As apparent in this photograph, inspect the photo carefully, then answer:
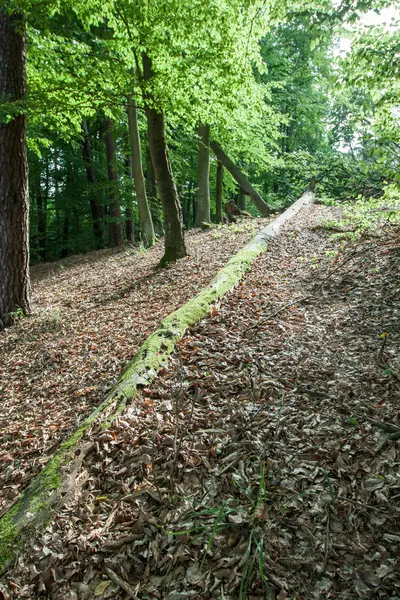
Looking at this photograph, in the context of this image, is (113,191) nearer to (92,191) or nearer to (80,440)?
(92,191)

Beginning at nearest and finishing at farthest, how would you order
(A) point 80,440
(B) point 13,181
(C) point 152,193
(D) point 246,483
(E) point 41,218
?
(D) point 246,483 → (A) point 80,440 → (B) point 13,181 → (C) point 152,193 → (E) point 41,218

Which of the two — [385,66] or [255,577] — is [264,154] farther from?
[255,577]

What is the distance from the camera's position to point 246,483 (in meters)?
2.61

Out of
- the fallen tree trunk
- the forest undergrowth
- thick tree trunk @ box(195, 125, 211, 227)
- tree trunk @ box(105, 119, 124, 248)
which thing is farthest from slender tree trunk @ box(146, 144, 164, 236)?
the fallen tree trunk

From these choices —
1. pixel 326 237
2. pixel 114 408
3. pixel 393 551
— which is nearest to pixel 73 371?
pixel 114 408

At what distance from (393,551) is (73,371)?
3.99 m

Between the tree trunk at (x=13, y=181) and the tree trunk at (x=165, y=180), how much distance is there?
8.10ft

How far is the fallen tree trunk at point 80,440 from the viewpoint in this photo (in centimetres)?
239

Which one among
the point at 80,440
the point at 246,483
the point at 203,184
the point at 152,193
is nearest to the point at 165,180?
the point at 80,440

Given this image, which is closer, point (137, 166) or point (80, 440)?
point (80, 440)

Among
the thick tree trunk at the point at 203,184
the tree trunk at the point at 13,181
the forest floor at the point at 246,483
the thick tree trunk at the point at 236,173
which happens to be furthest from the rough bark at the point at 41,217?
the forest floor at the point at 246,483

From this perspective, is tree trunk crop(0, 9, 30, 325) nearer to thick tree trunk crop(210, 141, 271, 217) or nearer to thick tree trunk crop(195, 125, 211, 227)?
thick tree trunk crop(195, 125, 211, 227)

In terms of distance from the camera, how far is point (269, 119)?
13812 mm

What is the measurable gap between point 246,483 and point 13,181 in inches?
251
